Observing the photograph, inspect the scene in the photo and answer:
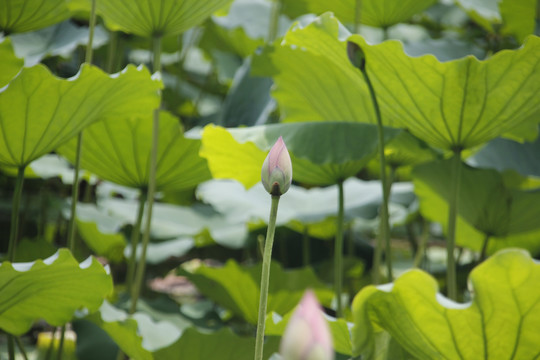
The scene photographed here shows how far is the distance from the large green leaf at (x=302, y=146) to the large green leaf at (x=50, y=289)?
27cm

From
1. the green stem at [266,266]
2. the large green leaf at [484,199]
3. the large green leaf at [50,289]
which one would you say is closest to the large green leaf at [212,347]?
the large green leaf at [50,289]

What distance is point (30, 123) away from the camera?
0.88 meters

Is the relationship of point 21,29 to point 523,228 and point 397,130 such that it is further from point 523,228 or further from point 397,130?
point 523,228

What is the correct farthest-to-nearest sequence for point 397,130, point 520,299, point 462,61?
point 397,130 < point 462,61 < point 520,299

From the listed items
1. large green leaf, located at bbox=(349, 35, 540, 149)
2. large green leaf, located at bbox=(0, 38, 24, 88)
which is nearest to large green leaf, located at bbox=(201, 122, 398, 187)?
large green leaf, located at bbox=(349, 35, 540, 149)

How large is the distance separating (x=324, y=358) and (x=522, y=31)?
128cm

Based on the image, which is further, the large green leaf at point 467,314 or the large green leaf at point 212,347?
the large green leaf at point 212,347

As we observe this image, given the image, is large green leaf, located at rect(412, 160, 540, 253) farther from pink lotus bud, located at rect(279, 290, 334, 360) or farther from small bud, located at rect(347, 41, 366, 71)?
pink lotus bud, located at rect(279, 290, 334, 360)

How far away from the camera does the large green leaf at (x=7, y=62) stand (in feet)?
3.26

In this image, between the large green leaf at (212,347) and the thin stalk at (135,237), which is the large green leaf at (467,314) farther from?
the thin stalk at (135,237)

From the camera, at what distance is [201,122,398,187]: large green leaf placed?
3.04ft

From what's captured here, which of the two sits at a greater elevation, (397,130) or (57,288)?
(397,130)

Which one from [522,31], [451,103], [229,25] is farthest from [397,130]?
[229,25]

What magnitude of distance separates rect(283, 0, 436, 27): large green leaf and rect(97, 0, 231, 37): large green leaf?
Result: 11.0 inches
